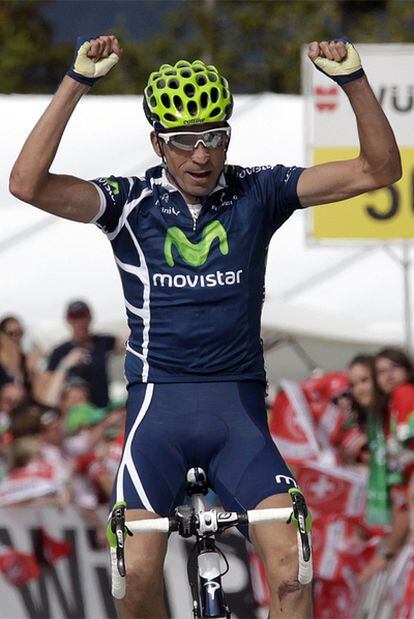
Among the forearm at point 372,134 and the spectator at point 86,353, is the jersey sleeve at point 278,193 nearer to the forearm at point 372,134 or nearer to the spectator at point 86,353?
the forearm at point 372,134

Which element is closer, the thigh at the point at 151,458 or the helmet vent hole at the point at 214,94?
the thigh at the point at 151,458

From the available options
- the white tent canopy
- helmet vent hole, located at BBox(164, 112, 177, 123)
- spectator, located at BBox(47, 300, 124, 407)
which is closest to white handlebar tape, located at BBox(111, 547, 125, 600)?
helmet vent hole, located at BBox(164, 112, 177, 123)

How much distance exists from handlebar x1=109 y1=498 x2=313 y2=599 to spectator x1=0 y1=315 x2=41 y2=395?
260 inches

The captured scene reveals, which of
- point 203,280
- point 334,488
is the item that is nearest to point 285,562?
point 203,280

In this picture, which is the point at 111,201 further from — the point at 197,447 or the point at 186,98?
the point at 197,447

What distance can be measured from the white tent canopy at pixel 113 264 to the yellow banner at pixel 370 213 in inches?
80.6

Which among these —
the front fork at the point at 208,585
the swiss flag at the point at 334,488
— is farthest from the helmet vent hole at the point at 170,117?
the swiss flag at the point at 334,488

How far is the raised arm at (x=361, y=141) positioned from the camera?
19.4 feet

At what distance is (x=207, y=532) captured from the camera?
569cm

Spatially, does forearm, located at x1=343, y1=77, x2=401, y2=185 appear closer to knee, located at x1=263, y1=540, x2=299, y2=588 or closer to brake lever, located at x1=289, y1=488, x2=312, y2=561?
brake lever, located at x1=289, y1=488, x2=312, y2=561

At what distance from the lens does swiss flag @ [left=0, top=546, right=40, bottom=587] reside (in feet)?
33.3

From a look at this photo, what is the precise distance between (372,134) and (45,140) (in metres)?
1.28

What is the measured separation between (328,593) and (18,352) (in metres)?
3.67

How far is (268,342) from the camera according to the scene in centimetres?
1366
